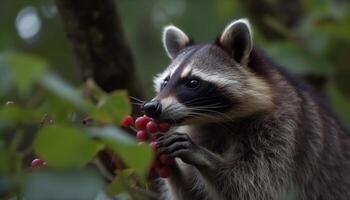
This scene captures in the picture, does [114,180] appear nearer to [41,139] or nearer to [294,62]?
[41,139]

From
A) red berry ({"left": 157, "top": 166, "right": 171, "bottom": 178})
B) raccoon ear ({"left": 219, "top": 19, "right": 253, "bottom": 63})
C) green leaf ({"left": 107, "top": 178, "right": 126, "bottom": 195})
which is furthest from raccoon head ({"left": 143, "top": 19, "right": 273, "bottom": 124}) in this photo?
green leaf ({"left": 107, "top": 178, "right": 126, "bottom": 195})

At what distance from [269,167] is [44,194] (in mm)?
3769

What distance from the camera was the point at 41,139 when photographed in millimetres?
2271

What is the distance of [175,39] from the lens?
21.4ft

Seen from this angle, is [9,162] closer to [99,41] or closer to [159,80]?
[159,80]

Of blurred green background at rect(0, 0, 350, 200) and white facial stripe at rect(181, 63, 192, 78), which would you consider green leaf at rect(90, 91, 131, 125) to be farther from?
white facial stripe at rect(181, 63, 192, 78)

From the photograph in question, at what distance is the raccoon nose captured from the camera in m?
4.96

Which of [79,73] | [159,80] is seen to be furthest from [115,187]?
[79,73]

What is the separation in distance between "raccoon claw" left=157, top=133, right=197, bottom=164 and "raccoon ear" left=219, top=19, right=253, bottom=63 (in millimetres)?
1125

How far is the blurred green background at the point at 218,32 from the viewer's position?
26.7ft

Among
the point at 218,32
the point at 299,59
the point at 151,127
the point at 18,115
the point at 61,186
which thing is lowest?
the point at 218,32

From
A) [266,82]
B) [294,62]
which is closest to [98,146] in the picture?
[266,82]

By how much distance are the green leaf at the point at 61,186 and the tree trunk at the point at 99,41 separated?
428 centimetres

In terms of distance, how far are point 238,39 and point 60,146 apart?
12.9ft
